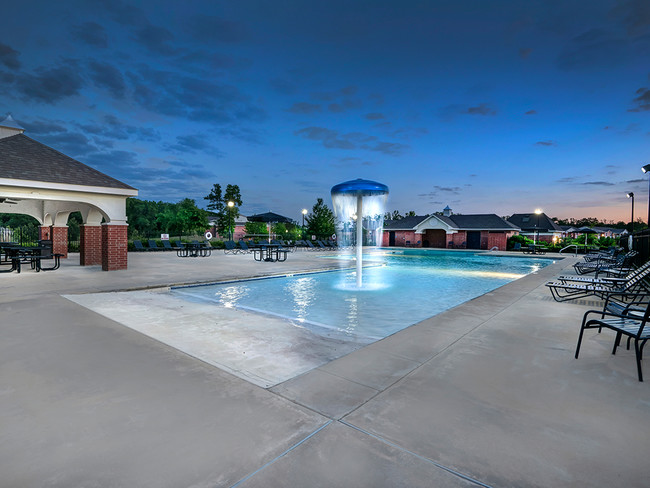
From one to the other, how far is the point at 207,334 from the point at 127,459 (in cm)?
282

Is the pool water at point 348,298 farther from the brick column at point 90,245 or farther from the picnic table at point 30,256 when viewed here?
the brick column at point 90,245

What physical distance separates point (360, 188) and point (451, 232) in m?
33.7

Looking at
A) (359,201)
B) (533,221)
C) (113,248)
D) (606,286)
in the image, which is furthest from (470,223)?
(113,248)

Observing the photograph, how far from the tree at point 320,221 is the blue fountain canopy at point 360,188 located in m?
33.7

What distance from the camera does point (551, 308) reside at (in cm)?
635

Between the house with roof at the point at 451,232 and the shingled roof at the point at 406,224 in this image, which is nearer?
the house with roof at the point at 451,232

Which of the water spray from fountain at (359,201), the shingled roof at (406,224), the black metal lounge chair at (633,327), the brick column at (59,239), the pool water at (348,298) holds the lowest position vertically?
the pool water at (348,298)

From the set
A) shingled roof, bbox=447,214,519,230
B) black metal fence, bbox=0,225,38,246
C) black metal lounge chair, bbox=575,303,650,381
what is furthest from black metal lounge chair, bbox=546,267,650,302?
shingled roof, bbox=447,214,519,230

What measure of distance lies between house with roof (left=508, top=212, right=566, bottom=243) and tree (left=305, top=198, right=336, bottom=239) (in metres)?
27.7

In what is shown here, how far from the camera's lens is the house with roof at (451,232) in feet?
124


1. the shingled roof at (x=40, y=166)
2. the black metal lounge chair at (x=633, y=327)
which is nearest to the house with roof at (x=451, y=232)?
the shingled roof at (x=40, y=166)

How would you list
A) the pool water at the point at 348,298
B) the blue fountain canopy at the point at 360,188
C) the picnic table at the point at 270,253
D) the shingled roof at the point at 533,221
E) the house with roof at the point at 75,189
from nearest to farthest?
the pool water at the point at 348,298 < the blue fountain canopy at the point at 360,188 < the house with roof at the point at 75,189 < the picnic table at the point at 270,253 < the shingled roof at the point at 533,221

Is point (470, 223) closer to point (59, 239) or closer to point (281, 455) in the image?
point (59, 239)

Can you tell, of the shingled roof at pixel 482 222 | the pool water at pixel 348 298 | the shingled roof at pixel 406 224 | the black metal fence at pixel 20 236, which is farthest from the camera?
the shingled roof at pixel 406 224
